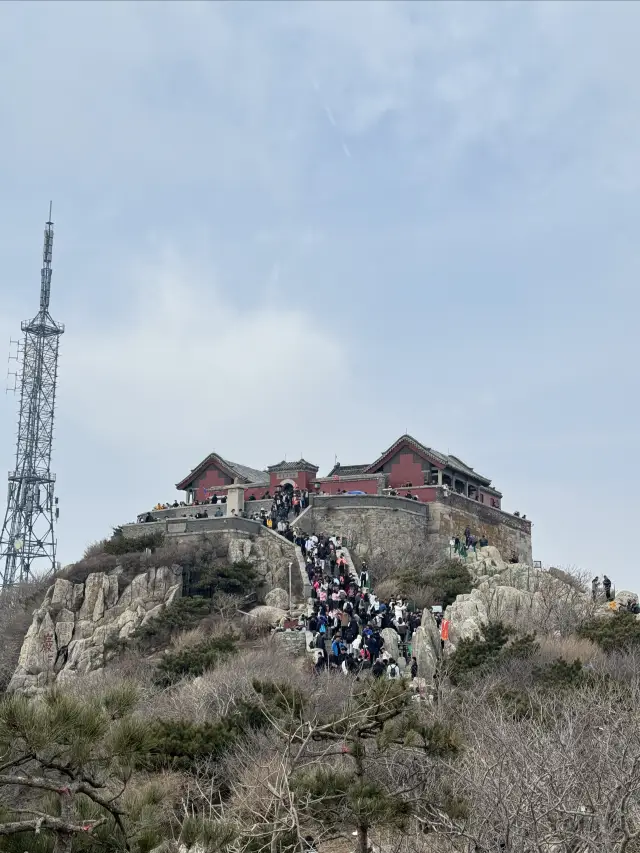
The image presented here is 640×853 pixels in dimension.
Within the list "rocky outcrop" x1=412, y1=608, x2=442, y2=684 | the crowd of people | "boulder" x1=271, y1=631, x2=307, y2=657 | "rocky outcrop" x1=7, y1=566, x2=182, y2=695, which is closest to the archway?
the crowd of people

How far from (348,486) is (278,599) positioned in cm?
1258

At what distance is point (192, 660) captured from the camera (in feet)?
114

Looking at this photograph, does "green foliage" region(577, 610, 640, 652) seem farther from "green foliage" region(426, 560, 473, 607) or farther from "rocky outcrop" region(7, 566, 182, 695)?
"rocky outcrop" region(7, 566, 182, 695)

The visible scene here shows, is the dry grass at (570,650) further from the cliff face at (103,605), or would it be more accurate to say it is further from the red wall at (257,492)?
the red wall at (257,492)

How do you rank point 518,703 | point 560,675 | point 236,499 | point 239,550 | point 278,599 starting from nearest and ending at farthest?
point 518,703, point 560,675, point 278,599, point 239,550, point 236,499

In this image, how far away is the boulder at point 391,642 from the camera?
3514 centimetres

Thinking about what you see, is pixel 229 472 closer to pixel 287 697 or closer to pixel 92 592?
pixel 92 592

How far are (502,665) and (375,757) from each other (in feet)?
51.2

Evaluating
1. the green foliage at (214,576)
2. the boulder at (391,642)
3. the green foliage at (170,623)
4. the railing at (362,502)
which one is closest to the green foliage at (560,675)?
the boulder at (391,642)

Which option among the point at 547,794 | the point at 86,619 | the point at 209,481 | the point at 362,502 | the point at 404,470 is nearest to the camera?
the point at 547,794

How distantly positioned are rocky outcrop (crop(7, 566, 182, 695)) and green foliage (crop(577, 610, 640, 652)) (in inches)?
630

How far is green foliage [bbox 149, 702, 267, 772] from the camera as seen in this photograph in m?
21.4

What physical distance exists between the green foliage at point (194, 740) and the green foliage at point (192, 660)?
959 centimetres

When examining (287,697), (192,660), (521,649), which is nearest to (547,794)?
(287,697)
